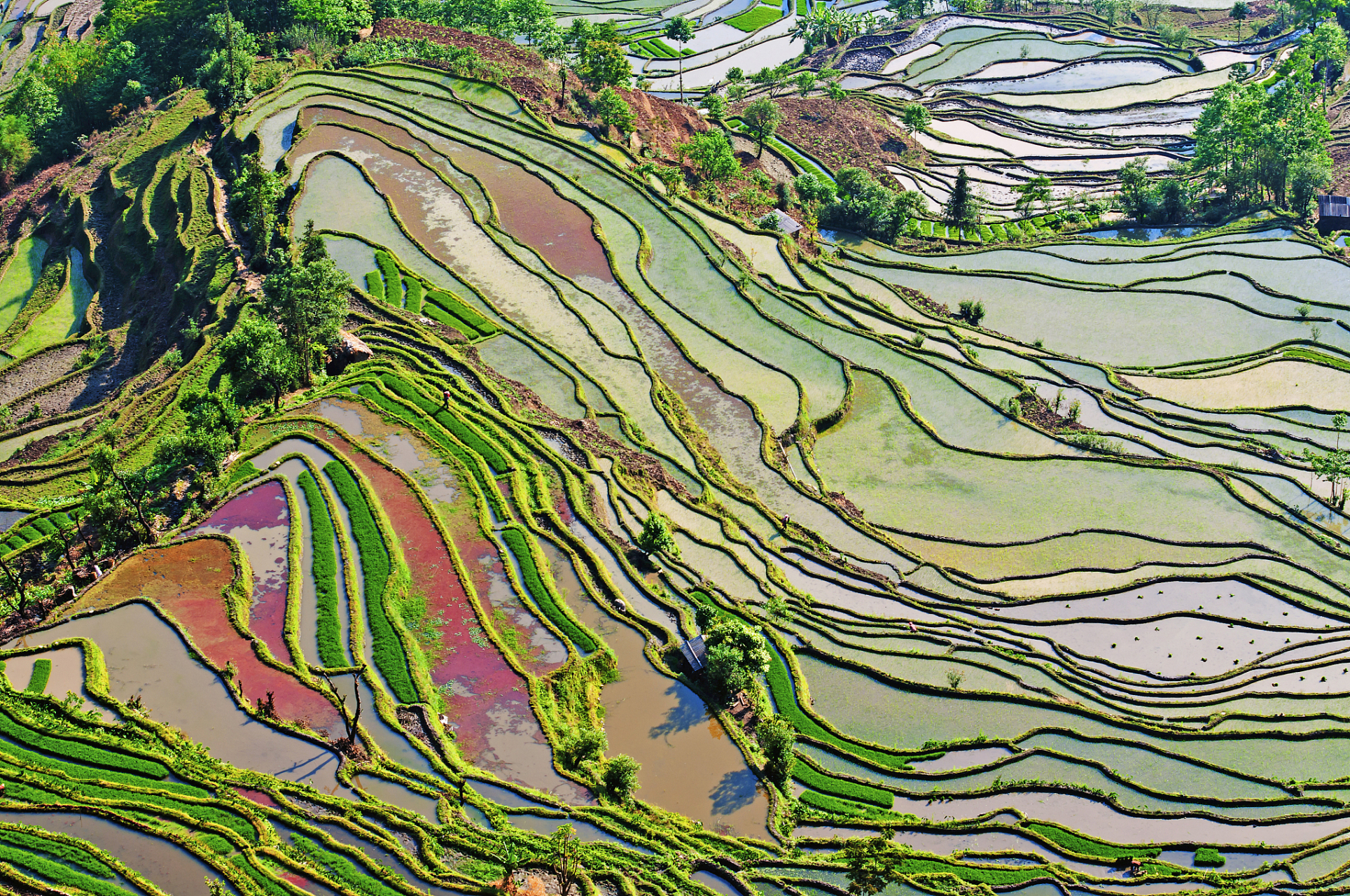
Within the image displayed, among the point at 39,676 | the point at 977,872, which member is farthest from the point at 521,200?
the point at 977,872

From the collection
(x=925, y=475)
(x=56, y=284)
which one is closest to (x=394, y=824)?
(x=925, y=475)

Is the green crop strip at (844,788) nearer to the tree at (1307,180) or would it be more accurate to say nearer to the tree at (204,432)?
the tree at (204,432)

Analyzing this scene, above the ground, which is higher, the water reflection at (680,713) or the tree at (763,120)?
the tree at (763,120)

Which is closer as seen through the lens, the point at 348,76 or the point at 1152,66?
the point at 348,76

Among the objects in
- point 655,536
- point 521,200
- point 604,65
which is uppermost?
point 604,65

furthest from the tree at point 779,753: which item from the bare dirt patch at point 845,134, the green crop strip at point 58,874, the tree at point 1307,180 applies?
the tree at point 1307,180

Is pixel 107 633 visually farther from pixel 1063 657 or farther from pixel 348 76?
pixel 348 76

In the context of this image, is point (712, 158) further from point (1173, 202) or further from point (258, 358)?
point (258, 358)
